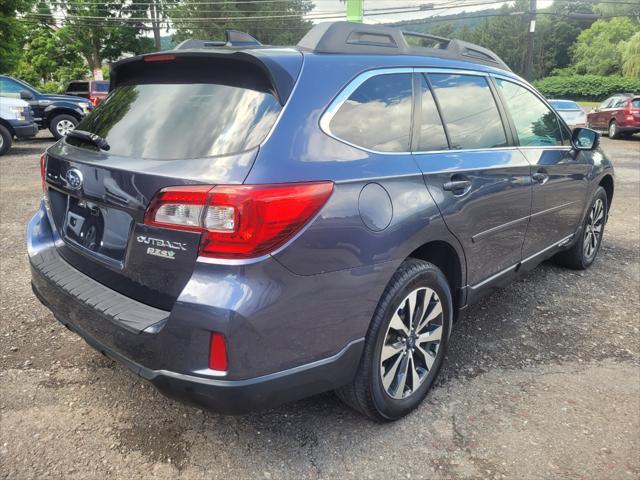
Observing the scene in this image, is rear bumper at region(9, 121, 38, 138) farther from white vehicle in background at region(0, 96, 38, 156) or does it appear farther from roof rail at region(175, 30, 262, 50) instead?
roof rail at region(175, 30, 262, 50)

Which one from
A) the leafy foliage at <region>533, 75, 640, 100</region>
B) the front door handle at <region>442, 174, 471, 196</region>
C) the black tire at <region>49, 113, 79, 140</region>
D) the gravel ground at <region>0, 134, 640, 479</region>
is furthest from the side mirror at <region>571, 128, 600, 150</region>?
the leafy foliage at <region>533, 75, 640, 100</region>

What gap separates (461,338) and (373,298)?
151 centimetres

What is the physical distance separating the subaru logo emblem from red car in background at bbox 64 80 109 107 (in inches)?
809

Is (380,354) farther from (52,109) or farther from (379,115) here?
(52,109)

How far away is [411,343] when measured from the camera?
2.63 metres

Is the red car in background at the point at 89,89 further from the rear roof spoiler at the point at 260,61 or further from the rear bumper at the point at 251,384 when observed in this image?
the rear bumper at the point at 251,384

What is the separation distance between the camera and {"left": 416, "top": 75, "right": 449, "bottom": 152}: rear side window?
8.90ft

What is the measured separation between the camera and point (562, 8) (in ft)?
275

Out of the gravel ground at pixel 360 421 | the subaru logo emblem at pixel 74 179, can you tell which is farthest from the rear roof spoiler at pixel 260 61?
the gravel ground at pixel 360 421

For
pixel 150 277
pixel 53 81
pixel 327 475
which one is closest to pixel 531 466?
pixel 327 475

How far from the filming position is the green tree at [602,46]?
66938 millimetres

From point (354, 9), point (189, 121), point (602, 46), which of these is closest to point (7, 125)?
point (354, 9)

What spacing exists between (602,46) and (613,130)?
201 feet

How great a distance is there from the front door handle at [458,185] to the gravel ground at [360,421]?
3.52ft
